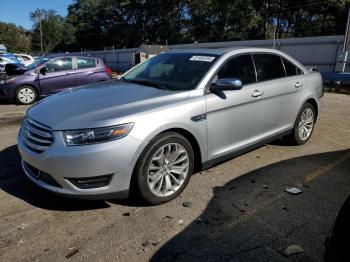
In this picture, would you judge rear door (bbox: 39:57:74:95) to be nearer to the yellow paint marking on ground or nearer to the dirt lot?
the dirt lot

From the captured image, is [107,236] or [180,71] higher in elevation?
[180,71]

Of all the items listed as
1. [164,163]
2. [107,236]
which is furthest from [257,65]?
[107,236]

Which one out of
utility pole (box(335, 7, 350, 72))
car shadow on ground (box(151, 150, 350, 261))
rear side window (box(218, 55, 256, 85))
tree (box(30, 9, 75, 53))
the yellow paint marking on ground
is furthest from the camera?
tree (box(30, 9, 75, 53))

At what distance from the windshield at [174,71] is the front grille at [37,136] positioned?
4.75 ft

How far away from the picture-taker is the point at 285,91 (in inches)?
211

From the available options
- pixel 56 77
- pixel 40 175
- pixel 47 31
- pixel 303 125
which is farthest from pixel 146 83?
pixel 47 31

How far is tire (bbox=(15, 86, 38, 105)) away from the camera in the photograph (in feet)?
35.6

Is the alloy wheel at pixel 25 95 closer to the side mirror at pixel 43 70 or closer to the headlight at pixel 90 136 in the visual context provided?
the side mirror at pixel 43 70

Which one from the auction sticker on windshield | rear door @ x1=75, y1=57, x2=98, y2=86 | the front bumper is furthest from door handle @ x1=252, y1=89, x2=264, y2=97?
rear door @ x1=75, y1=57, x2=98, y2=86

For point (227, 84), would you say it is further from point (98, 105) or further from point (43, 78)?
point (43, 78)

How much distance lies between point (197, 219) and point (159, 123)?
1026 millimetres

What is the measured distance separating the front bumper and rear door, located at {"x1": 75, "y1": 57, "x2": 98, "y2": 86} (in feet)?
26.4

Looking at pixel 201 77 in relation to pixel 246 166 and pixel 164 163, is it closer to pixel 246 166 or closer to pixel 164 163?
pixel 164 163

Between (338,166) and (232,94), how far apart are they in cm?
199
